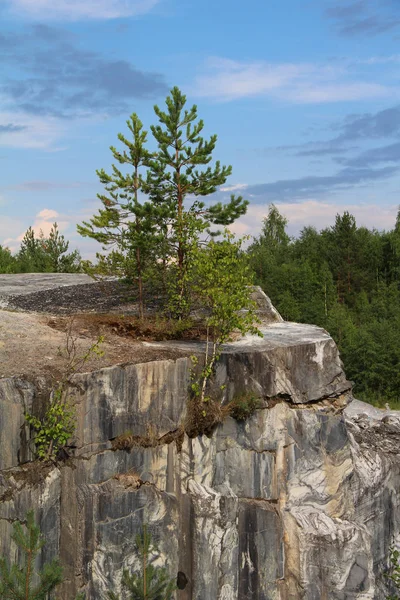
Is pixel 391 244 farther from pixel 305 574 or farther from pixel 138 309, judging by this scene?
pixel 305 574

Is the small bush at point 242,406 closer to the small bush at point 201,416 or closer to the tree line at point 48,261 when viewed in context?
the small bush at point 201,416

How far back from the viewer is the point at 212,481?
13.4 metres

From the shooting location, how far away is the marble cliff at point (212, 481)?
38.1 feet

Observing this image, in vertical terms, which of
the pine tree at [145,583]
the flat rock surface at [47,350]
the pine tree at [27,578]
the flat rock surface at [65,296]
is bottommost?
the pine tree at [145,583]

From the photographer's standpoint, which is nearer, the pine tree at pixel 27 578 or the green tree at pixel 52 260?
the pine tree at pixel 27 578

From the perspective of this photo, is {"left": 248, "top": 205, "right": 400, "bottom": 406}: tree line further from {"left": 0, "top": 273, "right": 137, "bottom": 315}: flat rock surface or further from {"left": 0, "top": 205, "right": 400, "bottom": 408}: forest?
{"left": 0, "top": 273, "right": 137, "bottom": 315}: flat rock surface

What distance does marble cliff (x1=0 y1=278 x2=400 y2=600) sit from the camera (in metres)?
11.6

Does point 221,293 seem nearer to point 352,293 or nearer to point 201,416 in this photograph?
point 201,416

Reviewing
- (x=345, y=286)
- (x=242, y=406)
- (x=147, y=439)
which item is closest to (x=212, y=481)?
(x=242, y=406)

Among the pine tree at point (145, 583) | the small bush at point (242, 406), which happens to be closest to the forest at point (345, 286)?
the small bush at point (242, 406)

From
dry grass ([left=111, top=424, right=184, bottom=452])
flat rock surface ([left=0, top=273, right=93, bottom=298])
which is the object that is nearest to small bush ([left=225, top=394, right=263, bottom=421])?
dry grass ([left=111, top=424, right=184, bottom=452])

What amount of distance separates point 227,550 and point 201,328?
5.07 meters

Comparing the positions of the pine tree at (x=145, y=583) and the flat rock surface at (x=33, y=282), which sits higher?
the flat rock surface at (x=33, y=282)

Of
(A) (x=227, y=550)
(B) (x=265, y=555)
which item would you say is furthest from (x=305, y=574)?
(A) (x=227, y=550)
